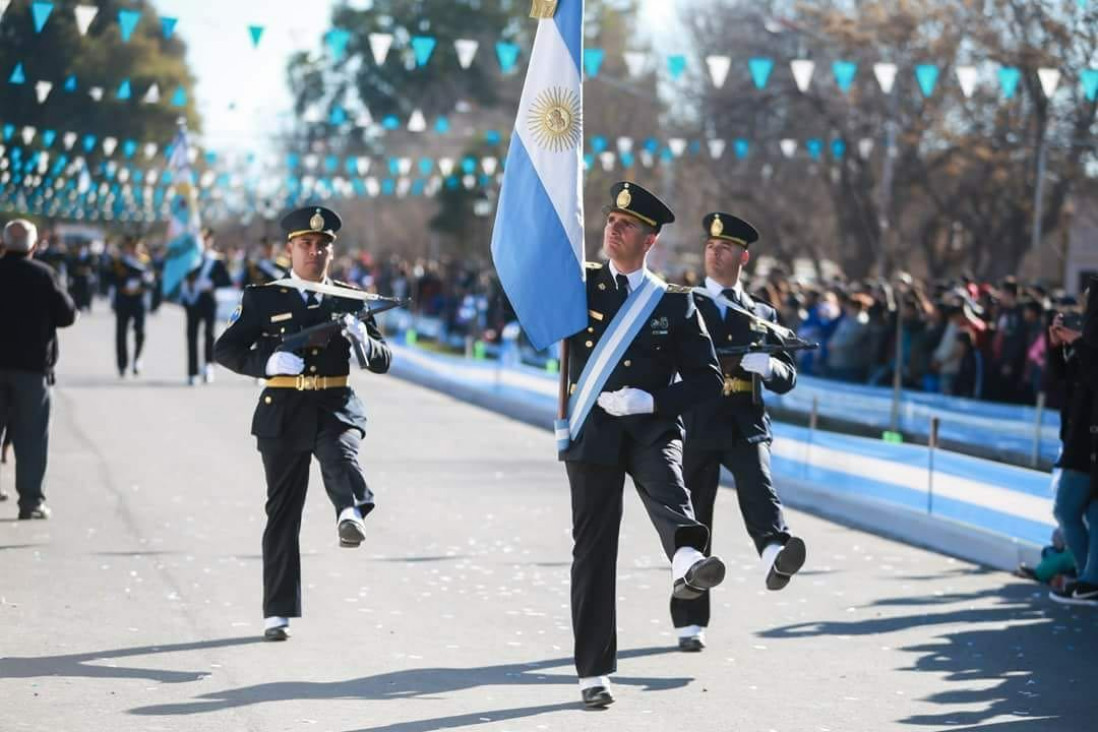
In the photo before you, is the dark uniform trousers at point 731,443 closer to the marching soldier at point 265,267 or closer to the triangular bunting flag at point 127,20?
the triangular bunting flag at point 127,20

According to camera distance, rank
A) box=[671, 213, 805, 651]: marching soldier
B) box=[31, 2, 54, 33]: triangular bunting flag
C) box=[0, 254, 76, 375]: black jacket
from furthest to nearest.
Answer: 1. box=[31, 2, 54, 33]: triangular bunting flag
2. box=[0, 254, 76, 375]: black jacket
3. box=[671, 213, 805, 651]: marching soldier

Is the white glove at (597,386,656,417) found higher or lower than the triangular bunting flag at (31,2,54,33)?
lower

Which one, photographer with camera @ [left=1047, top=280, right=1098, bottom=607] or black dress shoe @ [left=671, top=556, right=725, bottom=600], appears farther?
photographer with camera @ [left=1047, top=280, right=1098, bottom=607]

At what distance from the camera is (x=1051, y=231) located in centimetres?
4150

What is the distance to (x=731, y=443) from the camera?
9531 millimetres

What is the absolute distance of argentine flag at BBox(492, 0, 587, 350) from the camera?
8273mm

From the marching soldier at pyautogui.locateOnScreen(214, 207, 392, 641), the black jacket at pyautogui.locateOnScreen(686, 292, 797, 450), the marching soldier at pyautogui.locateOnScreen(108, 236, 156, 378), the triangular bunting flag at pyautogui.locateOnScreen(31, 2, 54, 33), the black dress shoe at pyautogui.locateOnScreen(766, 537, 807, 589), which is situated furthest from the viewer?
the marching soldier at pyautogui.locateOnScreen(108, 236, 156, 378)

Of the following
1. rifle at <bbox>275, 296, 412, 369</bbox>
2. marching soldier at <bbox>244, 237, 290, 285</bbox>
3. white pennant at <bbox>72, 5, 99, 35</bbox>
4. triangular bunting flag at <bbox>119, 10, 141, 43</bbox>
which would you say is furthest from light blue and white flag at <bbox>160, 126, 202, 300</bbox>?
rifle at <bbox>275, 296, 412, 369</bbox>

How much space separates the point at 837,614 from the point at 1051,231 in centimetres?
3230

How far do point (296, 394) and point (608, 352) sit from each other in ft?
6.25

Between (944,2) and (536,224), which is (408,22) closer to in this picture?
(944,2)

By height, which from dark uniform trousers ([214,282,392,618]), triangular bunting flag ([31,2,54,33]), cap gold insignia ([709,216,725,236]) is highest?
triangular bunting flag ([31,2,54,33])

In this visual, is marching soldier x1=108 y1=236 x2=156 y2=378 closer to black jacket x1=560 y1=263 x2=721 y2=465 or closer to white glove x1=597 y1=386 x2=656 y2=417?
black jacket x1=560 y1=263 x2=721 y2=465

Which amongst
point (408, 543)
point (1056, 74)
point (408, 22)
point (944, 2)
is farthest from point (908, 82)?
point (408, 22)
